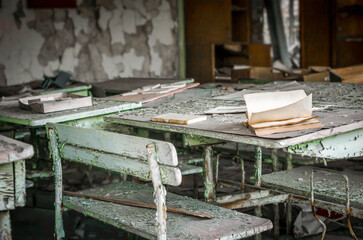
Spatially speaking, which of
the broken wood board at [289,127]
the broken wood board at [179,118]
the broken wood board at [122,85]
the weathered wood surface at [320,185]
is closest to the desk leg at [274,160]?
the weathered wood surface at [320,185]

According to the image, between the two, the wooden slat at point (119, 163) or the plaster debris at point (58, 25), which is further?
the plaster debris at point (58, 25)

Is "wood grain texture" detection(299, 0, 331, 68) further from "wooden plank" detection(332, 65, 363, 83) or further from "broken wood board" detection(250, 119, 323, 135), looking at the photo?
"broken wood board" detection(250, 119, 323, 135)

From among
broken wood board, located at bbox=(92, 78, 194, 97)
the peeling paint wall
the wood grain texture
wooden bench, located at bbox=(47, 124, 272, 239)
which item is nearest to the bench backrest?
wooden bench, located at bbox=(47, 124, 272, 239)

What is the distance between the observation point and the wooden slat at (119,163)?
1641 mm

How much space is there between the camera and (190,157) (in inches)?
126

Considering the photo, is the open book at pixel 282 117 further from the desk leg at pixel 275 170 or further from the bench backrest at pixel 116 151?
the desk leg at pixel 275 170

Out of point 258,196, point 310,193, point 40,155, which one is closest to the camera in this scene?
point 310,193

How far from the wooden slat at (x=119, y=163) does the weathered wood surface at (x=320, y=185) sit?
32.8 inches

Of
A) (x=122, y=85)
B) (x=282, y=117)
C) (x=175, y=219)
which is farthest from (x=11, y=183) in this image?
(x=122, y=85)

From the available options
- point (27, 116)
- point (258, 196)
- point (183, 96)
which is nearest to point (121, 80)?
point (183, 96)

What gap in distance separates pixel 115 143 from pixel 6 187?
15.2 inches

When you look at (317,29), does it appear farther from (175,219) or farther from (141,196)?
(175,219)

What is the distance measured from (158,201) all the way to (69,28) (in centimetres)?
402

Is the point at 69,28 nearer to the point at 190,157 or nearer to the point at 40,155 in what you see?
the point at 40,155
